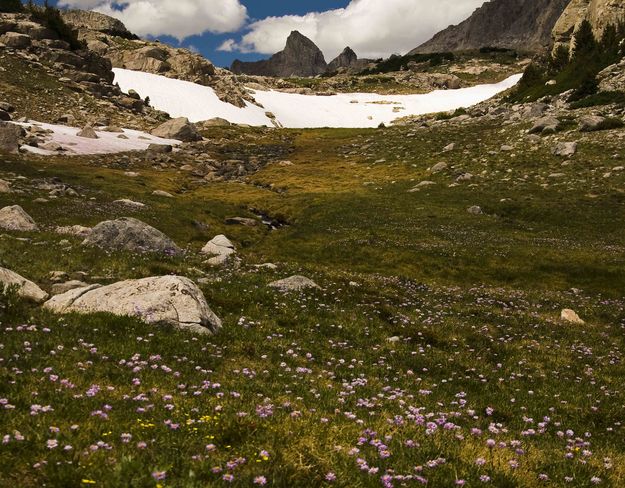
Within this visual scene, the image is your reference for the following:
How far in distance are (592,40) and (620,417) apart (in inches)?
4915

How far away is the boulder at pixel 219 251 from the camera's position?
2636 cm

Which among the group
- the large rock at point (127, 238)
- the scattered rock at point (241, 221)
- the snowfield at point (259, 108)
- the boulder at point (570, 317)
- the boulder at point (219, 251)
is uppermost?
the snowfield at point (259, 108)

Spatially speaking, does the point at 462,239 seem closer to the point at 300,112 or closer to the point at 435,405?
the point at 435,405

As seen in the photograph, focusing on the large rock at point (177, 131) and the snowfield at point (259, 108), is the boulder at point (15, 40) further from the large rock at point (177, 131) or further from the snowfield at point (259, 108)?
the large rock at point (177, 131)

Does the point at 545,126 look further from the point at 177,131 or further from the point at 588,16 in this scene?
the point at 177,131

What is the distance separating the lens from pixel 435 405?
10.7 m

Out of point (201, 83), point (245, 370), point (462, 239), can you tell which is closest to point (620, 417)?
point (245, 370)

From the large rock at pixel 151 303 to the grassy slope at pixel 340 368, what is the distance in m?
0.69

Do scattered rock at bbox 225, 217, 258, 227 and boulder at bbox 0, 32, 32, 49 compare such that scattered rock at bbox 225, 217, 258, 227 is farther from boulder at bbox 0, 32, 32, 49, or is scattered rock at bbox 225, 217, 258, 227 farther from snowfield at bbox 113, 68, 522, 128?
snowfield at bbox 113, 68, 522, 128

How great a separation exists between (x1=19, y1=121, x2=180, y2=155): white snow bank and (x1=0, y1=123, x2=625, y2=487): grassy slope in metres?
40.9

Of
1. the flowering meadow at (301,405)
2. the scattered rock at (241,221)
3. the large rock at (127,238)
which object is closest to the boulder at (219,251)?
the large rock at (127,238)

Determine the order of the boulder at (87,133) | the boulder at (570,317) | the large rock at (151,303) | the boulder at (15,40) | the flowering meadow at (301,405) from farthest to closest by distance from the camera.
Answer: the boulder at (15,40) < the boulder at (87,133) < the boulder at (570,317) < the large rock at (151,303) < the flowering meadow at (301,405)

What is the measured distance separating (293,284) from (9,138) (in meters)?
63.5

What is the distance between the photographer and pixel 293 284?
21.3 m
